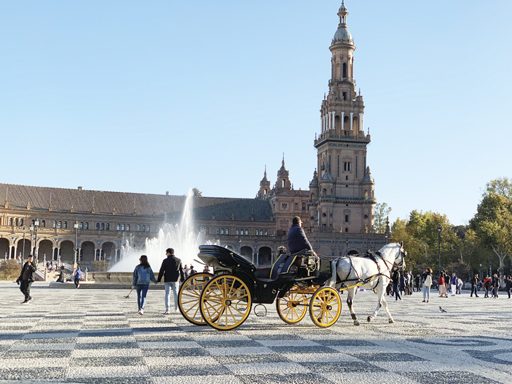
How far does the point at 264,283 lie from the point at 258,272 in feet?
1.01

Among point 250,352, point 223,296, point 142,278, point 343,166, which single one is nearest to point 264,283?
point 223,296

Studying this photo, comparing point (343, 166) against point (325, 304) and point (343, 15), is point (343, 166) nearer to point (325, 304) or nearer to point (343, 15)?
point (343, 15)

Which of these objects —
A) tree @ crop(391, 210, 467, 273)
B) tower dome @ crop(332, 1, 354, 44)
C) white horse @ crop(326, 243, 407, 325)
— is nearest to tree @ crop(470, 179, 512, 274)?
tree @ crop(391, 210, 467, 273)

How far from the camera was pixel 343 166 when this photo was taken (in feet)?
349

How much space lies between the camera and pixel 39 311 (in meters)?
18.1

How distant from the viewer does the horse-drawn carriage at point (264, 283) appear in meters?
12.7

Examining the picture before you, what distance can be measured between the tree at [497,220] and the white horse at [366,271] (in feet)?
187

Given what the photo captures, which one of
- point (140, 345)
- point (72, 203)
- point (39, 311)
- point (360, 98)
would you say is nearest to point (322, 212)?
point (360, 98)

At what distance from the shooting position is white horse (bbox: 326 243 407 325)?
1427 cm

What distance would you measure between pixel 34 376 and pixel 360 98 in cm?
10409

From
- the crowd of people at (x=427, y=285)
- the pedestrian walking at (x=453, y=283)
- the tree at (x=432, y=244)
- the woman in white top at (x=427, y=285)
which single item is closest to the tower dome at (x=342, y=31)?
the tree at (x=432, y=244)

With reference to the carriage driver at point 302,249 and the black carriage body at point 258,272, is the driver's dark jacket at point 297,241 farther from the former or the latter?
the black carriage body at point 258,272

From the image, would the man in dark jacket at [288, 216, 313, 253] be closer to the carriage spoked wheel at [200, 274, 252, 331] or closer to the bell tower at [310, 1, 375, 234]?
the carriage spoked wheel at [200, 274, 252, 331]

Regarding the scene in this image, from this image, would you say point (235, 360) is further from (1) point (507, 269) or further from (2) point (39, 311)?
(1) point (507, 269)
